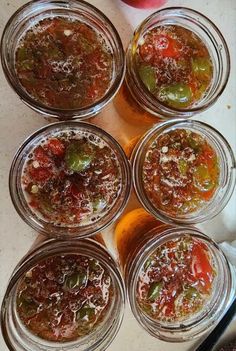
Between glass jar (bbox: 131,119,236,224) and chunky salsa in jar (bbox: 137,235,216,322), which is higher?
glass jar (bbox: 131,119,236,224)

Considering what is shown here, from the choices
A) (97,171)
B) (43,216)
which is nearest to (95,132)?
(97,171)

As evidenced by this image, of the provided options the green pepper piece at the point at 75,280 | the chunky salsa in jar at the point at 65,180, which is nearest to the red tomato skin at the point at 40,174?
the chunky salsa in jar at the point at 65,180

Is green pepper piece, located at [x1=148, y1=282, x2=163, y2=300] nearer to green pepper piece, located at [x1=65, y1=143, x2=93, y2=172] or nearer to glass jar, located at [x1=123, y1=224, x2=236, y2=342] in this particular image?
glass jar, located at [x1=123, y1=224, x2=236, y2=342]

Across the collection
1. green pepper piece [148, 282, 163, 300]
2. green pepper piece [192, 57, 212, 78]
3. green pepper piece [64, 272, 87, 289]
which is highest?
green pepper piece [192, 57, 212, 78]

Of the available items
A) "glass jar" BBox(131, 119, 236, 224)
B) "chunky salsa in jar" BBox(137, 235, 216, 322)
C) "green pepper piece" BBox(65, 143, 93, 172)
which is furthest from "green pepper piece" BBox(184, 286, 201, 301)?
"green pepper piece" BBox(65, 143, 93, 172)

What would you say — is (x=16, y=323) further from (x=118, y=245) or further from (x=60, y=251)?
(x=118, y=245)

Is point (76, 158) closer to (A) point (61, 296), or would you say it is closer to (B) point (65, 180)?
(B) point (65, 180)
